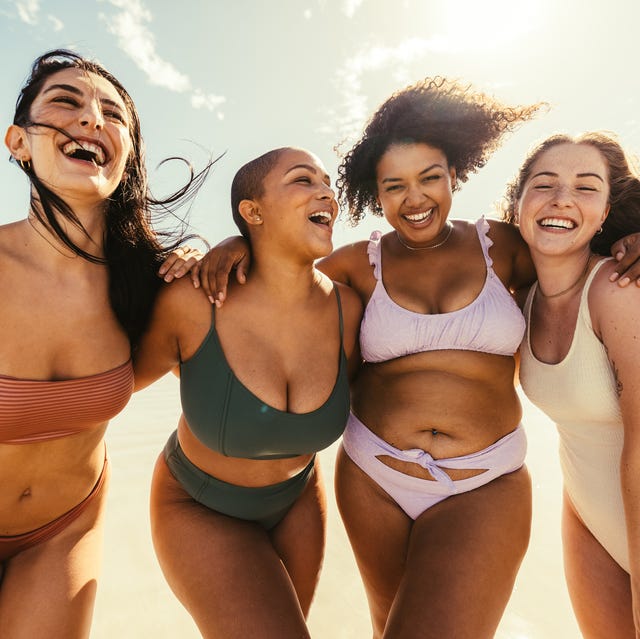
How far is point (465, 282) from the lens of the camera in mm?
2730

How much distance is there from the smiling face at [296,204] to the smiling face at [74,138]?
2.49 feet

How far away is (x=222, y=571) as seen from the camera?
7.02ft

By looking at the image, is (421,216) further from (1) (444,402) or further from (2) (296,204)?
(1) (444,402)

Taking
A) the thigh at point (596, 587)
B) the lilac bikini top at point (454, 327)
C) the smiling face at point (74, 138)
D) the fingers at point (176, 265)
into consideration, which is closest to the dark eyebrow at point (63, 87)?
the smiling face at point (74, 138)

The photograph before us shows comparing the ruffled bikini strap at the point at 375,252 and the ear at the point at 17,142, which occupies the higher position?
the ear at the point at 17,142

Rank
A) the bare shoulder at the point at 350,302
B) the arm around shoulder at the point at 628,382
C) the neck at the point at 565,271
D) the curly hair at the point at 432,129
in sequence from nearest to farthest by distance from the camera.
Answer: the arm around shoulder at the point at 628,382
the neck at the point at 565,271
the bare shoulder at the point at 350,302
the curly hair at the point at 432,129

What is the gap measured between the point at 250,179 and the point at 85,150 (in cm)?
89

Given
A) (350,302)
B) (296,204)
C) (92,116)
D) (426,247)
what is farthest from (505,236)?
(92,116)

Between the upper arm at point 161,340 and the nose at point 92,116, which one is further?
the upper arm at point 161,340

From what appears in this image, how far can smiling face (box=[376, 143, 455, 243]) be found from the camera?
2.85 m

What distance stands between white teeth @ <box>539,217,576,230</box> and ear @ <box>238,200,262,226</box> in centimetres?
157

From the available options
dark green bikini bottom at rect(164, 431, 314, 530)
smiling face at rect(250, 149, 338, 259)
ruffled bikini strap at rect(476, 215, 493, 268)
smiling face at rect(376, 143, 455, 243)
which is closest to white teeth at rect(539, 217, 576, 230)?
ruffled bikini strap at rect(476, 215, 493, 268)

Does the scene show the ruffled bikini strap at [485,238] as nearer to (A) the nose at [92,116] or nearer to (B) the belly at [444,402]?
(B) the belly at [444,402]

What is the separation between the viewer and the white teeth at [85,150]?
2057 mm
